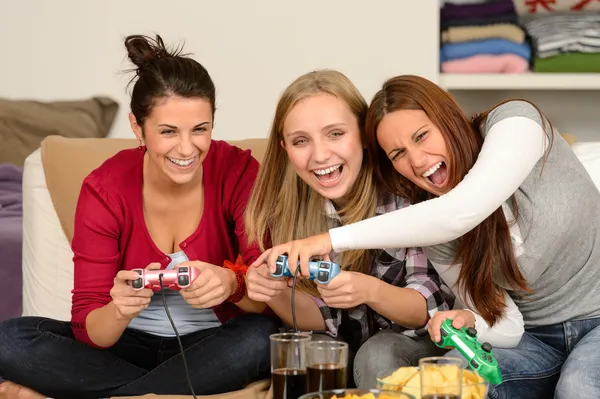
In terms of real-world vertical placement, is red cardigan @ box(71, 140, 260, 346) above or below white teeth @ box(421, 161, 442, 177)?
below

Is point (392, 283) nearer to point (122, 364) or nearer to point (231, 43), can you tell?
point (122, 364)

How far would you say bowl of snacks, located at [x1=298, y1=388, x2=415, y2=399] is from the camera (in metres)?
1.24

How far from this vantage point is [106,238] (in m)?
1.86

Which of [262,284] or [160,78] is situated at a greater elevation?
[160,78]

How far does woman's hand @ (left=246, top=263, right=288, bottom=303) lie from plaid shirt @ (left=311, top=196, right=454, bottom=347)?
15cm

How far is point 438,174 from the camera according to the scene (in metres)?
1.73

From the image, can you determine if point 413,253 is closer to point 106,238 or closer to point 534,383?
point 534,383

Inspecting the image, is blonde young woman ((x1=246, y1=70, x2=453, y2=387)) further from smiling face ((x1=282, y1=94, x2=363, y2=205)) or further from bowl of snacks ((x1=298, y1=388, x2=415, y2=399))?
bowl of snacks ((x1=298, y1=388, x2=415, y2=399))

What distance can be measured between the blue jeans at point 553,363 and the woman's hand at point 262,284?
34cm

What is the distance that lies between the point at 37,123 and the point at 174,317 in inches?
50.5

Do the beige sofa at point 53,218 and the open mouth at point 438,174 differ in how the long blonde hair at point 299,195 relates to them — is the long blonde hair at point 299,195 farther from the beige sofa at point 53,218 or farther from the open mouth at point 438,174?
the beige sofa at point 53,218

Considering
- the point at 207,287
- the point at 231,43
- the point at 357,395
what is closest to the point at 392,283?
the point at 207,287

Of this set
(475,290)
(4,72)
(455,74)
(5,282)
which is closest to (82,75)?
(4,72)

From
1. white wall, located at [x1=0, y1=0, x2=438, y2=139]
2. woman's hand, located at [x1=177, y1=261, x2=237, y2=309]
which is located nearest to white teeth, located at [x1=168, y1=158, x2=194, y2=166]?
woman's hand, located at [x1=177, y1=261, x2=237, y2=309]
